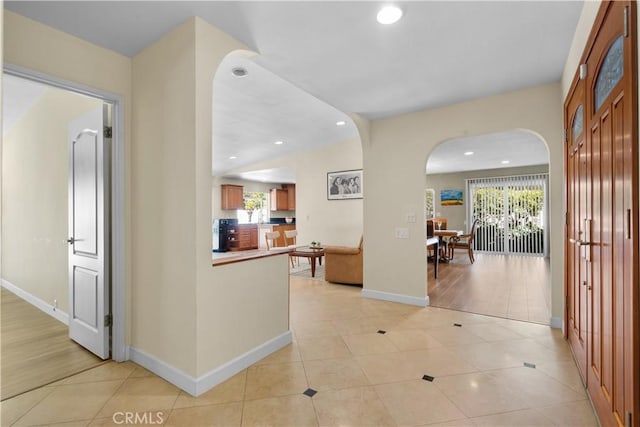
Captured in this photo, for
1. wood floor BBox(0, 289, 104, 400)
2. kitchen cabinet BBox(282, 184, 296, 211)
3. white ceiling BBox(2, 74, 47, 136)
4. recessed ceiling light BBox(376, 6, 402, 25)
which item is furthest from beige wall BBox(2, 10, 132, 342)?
kitchen cabinet BBox(282, 184, 296, 211)

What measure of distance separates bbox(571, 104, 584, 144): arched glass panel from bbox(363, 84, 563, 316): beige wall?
2.16 feet

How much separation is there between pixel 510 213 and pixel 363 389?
820cm

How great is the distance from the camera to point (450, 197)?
9.59 metres

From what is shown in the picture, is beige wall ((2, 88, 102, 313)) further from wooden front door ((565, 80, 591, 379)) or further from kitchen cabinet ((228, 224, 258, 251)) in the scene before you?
kitchen cabinet ((228, 224, 258, 251))

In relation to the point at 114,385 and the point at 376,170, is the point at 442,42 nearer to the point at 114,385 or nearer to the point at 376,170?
the point at 376,170

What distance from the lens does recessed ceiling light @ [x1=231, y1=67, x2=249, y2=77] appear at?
10.2 feet

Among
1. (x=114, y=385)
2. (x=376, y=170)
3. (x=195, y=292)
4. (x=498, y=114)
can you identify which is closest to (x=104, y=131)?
(x=195, y=292)

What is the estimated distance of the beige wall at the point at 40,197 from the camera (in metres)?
3.37

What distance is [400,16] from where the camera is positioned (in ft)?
6.98

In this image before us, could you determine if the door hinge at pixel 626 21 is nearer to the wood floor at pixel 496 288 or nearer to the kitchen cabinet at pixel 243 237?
the wood floor at pixel 496 288

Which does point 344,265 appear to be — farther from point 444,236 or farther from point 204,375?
point 204,375

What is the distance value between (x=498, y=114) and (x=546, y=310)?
7.62 feet

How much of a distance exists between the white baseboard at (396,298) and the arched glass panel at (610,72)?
2766 mm

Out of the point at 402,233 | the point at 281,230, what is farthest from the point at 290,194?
the point at 402,233
